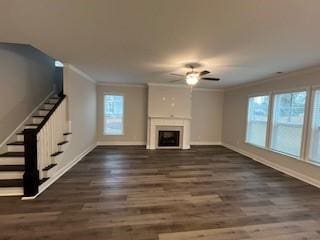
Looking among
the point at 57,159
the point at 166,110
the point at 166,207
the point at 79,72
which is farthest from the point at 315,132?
the point at 79,72

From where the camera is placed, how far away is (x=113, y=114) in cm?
742

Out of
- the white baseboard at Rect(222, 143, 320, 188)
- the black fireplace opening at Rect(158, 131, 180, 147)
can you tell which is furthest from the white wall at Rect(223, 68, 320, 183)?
the black fireplace opening at Rect(158, 131, 180, 147)

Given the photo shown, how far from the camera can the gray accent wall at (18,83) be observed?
376 cm

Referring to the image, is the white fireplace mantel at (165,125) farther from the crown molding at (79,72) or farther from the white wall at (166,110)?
the crown molding at (79,72)

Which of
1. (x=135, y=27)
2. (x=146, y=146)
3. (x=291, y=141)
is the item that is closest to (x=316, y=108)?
(x=291, y=141)

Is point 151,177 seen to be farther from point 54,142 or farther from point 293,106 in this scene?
point 293,106

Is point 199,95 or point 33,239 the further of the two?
point 199,95

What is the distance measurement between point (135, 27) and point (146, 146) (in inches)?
211

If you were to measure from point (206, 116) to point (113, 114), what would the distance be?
380 cm

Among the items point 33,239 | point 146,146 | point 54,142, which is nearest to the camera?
point 33,239

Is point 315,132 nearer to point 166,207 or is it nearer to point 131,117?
point 166,207

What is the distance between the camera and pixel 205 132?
26.8 ft

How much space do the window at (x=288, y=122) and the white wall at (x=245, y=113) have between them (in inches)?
8.0

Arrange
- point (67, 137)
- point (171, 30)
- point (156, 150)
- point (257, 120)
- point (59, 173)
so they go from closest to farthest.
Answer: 1. point (171, 30)
2. point (59, 173)
3. point (67, 137)
4. point (257, 120)
5. point (156, 150)
